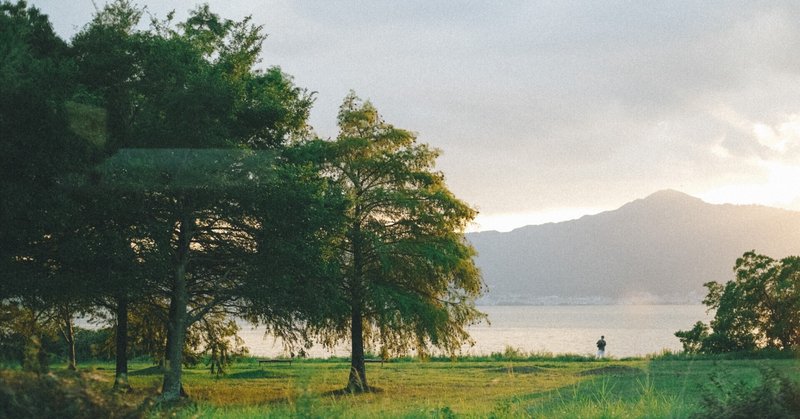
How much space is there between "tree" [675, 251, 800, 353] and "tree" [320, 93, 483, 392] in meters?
20.3

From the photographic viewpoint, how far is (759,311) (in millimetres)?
45031

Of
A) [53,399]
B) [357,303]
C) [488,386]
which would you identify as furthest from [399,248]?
[53,399]

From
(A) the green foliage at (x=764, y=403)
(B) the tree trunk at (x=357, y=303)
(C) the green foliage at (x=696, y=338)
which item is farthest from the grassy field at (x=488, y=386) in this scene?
(C) the green foliage at (x=696, y=338)

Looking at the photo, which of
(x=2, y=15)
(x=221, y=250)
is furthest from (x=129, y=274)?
(x=2, y=15)

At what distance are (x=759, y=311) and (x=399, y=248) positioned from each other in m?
25.9

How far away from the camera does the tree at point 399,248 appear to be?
3044 centimetres

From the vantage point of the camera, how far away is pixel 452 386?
29.7 metres

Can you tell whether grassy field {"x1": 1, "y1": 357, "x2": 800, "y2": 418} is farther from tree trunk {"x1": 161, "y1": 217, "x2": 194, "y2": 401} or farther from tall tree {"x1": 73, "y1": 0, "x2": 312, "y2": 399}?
tall tree {"x1": 73, "y1": 0, "x2": 312, "y2": 399}

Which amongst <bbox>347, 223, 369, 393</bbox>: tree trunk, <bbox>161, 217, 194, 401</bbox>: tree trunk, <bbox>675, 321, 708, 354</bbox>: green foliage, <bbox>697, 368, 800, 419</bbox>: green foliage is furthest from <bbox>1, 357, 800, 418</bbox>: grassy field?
<bbox>675, 321, 708, 354</bbox>: green foliage

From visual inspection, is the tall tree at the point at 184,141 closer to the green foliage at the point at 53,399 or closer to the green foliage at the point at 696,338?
the green foliage at the point at 53,399

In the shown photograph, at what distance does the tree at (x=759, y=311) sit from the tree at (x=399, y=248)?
20.3 meters

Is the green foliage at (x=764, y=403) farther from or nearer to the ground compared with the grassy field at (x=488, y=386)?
farther from the ground

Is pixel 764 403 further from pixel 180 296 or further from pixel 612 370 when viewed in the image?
pixel 612 370

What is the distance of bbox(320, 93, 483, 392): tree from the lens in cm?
3044
